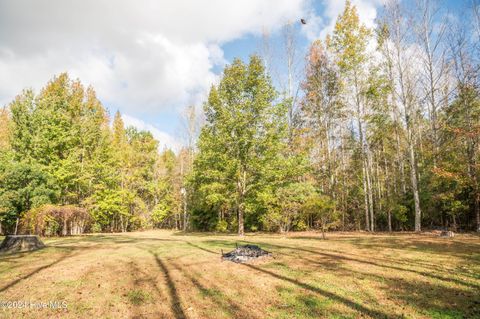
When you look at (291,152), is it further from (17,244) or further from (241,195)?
(17,244)

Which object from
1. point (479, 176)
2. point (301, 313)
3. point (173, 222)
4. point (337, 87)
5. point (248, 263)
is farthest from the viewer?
point (173, 222)

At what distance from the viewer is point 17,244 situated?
11578 mm

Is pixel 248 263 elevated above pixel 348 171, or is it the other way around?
pixel 348 171

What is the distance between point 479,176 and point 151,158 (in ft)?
109

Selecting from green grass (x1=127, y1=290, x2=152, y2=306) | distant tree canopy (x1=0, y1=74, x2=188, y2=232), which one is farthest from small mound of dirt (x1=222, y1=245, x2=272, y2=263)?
distant tree canopy (x1=0, y1=74, x2=188, y2=232)

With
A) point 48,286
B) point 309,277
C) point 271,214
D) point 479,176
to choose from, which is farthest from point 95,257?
point 479,176

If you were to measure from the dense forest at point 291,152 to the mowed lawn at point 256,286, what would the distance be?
7629 mm

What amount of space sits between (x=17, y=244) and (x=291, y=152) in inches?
740

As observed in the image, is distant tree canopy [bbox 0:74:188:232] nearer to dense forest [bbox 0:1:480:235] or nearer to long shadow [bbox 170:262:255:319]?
dense forest [bbox 0:1:480:235]

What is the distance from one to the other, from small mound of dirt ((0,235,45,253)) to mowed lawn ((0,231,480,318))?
2.27 m

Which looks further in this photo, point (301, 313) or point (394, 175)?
point (394, 175)

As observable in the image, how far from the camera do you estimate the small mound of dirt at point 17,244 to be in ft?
37.3

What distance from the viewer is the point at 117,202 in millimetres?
30062

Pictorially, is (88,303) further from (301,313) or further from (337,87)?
(337,87)
